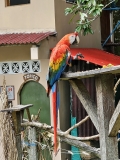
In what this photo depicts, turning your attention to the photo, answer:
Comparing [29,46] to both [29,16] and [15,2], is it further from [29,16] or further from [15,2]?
[15,2]

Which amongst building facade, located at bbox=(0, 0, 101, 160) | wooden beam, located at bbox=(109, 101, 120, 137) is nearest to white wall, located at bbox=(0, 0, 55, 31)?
building facade, located at bbox=(0, 0, 101, 160)

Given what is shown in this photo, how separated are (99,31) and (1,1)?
8.10 ft

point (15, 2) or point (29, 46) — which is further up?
point (15, 2)

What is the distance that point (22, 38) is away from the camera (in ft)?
23.1

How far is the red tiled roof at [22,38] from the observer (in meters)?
6.80

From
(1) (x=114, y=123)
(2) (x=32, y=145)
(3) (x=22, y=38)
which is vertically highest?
(3) (x=22, y=38)

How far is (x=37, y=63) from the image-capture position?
24.5ft

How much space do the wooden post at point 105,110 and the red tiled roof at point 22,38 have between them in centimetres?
335

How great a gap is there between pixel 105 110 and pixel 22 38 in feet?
12.5

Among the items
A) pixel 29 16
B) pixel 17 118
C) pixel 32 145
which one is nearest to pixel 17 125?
pixel 17 118

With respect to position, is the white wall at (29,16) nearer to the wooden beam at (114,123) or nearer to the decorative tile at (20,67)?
the decorative tile at (20,67)

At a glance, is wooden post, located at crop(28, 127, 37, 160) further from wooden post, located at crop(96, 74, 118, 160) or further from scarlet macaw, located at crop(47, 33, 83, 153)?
wooden post, located at crop(96, 74, 118, 160)

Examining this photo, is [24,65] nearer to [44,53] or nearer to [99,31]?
[44,53]

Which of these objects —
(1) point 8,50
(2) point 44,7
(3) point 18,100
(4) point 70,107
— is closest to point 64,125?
(4) point 70,107
